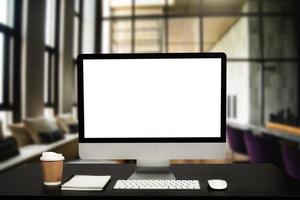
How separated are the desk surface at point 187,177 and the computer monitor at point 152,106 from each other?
133mm

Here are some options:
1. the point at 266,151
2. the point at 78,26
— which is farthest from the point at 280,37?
the point at 266,151

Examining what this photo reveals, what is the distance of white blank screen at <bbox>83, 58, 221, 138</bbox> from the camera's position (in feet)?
5.00

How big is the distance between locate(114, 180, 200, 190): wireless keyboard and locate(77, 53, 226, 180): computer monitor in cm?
14

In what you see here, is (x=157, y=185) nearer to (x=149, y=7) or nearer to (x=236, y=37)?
(x=236, y=37)

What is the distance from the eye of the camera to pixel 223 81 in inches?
60.0

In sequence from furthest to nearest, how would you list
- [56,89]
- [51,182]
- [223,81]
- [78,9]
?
[78,9] < [56,89] < [223,81] < [51,182]

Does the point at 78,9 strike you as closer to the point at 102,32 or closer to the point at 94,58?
the point at 102,32

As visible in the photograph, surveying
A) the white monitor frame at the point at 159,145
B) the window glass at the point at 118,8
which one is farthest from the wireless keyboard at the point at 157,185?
the window glass at the point at 118,8

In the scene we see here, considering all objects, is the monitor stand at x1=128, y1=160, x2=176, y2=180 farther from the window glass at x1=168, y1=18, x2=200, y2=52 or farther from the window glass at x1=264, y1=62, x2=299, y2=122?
the window glass at x1=264, y1=62, x2=299, y2=122

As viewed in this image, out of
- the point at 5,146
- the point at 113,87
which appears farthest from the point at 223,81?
the point at 5,146

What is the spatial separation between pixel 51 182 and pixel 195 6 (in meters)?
8.10

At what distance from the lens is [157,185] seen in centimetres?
136

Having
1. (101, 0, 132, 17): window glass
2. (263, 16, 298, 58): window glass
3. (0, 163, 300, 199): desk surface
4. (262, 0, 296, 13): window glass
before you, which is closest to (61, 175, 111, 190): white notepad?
(0, 163, 300, 199): desk surface

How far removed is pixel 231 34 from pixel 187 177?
7.62 m
